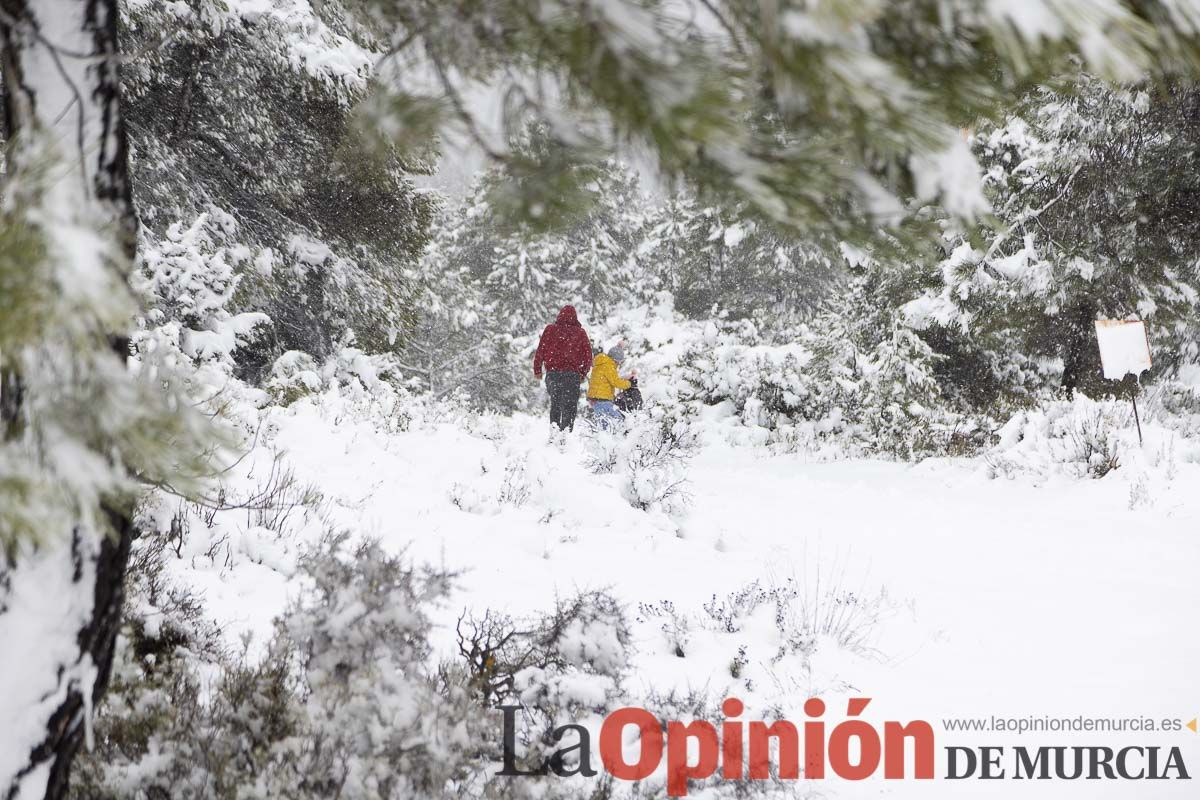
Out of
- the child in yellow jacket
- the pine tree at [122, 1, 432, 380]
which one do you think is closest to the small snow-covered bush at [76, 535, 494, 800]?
the pine tree at [122, 1, 432, 380]

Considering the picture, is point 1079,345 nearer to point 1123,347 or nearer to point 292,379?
point 1123,347

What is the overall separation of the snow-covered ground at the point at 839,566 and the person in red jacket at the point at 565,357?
1963 millimetres

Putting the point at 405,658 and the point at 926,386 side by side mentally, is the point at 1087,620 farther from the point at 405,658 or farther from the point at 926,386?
the point at 926,386

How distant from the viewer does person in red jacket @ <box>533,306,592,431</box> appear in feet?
35.4

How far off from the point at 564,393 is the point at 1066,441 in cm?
632

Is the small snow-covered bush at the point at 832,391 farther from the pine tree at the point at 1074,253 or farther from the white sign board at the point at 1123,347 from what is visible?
the white sign board at the point at 1123,347

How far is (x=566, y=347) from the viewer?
35.4 ft

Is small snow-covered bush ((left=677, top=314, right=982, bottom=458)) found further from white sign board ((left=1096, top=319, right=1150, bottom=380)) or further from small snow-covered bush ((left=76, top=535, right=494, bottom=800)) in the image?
small snow-covered bush ((left=76, top=535, right=494, bottom=800))

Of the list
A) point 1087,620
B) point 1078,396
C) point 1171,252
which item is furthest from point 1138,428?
point 1087,620

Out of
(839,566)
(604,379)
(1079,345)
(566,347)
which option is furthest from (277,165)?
(1079,345)

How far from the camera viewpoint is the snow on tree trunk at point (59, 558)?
156 cm

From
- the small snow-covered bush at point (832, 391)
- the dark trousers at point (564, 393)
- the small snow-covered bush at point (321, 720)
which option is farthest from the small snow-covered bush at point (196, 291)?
the small snow-covered bush at point (832, 391)

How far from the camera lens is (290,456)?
6449 mm

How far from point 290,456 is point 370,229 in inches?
192
